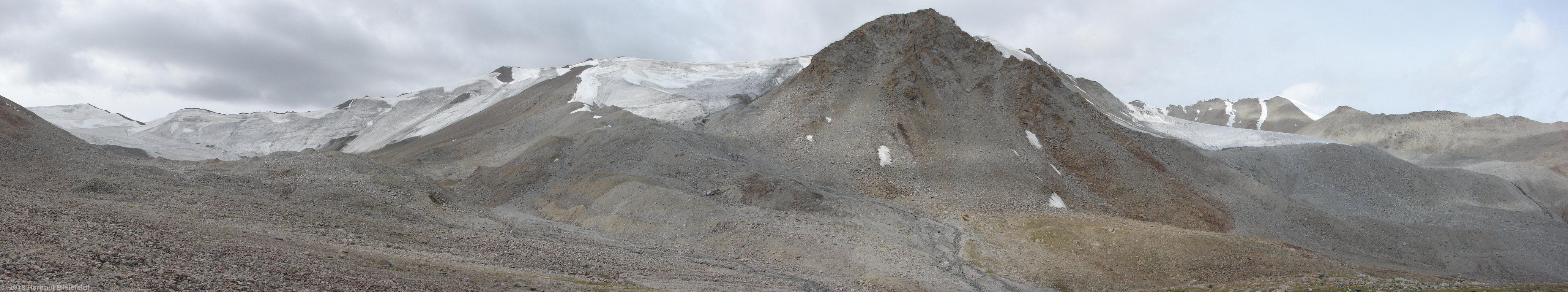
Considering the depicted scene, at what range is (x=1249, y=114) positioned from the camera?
16388 centimetres

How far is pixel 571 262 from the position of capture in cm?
2291

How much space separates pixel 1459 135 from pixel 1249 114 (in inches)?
2346

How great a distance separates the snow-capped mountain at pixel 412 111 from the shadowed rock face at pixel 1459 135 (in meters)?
81.4

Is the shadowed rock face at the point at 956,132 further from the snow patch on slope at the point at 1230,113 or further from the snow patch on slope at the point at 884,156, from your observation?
the snow patch on slope at the point at 1230,113

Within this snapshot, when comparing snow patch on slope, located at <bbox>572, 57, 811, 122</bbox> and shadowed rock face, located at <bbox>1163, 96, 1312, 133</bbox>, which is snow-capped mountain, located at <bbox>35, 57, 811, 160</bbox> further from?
shadowed rock face, located at <bbox>1163, 96, 1312, 133</bbox>

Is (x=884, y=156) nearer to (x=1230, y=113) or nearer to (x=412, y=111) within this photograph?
(x=412, y=111)

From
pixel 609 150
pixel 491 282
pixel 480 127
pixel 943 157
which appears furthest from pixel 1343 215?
pixel 480 127

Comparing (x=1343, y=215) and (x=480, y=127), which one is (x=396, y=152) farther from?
(x=1343, y=215)

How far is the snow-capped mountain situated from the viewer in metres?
76.1

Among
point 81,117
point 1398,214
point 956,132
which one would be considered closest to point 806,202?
point 956,132

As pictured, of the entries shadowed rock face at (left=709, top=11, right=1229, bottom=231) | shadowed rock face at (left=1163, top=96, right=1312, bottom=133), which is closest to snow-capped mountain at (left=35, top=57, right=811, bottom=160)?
shadowed rock face at (left=709, top=11, right=1229, bottom=231)

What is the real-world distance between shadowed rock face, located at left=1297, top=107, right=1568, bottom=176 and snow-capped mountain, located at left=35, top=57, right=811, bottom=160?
3205 inches

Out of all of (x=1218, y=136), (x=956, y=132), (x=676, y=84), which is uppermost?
(x=676, y=84)

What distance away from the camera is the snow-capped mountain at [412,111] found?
76.1 m
